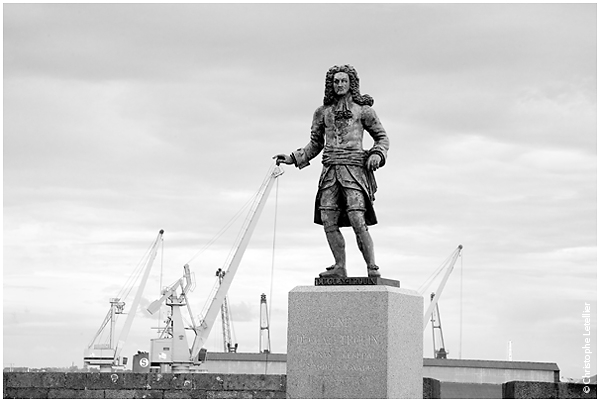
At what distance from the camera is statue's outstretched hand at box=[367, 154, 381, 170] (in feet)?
44.4

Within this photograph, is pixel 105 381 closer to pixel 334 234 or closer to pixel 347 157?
pixel 334 234

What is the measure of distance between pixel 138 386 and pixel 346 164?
28.1ft

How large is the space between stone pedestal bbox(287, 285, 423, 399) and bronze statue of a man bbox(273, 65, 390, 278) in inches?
19.3

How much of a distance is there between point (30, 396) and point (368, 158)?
31.7 ft

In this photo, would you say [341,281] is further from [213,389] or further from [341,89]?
[213,389]

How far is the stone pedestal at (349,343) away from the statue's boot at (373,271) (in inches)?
10.4

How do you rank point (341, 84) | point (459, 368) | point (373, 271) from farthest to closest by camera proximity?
1. point (459, 368)
2. point (341, 84)
3. point (373, 271)

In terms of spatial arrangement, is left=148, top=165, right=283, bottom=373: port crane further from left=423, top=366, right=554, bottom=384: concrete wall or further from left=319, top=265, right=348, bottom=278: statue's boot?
left=319, top=265, right=348, bottom=278: statue's boot

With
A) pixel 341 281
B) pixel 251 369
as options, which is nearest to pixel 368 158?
pixel 341 281

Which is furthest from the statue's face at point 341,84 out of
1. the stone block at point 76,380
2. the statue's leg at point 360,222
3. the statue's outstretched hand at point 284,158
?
the stone block at point 76,380

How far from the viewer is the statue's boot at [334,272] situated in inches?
535

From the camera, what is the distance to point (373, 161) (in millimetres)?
13523

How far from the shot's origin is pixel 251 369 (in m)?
48.1

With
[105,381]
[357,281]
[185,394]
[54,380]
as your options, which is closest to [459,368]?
[185,394]
